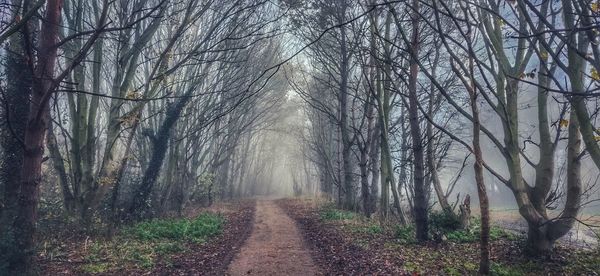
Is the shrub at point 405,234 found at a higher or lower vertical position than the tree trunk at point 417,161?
lower

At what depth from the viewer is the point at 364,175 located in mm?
15422

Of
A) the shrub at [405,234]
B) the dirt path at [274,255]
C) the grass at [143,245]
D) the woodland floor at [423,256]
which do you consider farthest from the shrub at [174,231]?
the shrub at [405,234]

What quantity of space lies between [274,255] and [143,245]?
3.17 meters

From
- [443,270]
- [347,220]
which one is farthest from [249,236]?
[443,270]

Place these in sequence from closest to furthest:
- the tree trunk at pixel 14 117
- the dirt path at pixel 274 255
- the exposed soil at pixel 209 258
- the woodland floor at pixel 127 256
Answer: the woodland floor at pixel 127 256
the exposed soil at pixel 209 258
the dirt path at pixel 274 255
the tree trunk at pixel 14 117

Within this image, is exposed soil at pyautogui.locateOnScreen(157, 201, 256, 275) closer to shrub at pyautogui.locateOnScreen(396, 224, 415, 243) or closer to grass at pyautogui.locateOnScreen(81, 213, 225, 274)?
grass at pyautogui.locateOnScreen(81, 213, 225, 274)

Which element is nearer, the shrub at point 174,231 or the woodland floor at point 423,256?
the woodland floor at point 423,256

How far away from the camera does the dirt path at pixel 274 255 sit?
797 cm

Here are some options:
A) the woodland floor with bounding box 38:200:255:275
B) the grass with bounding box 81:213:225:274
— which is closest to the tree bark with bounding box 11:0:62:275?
the woodland floor with bounding box 38:200:255:275

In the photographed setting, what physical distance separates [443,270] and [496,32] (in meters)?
4.65

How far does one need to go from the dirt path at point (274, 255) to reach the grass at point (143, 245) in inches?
56.3

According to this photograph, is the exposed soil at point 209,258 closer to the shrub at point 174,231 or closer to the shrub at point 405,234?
the shrub at point 174,231

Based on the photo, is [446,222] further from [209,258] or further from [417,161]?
[209,258]

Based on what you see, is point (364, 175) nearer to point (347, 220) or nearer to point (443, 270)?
point (347, 220)
